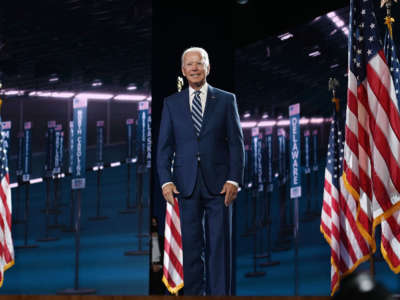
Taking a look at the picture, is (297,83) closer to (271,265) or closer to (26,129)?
(271,265)

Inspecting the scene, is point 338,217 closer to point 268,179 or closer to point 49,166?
point 268,179

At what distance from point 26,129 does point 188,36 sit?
197 centimetres

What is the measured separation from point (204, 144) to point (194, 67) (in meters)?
0.53

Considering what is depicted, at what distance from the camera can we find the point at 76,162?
5160 mm

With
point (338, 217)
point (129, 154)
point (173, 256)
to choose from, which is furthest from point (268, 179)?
point (173, 256)

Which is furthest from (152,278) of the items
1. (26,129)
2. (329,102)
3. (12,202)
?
(329,102)

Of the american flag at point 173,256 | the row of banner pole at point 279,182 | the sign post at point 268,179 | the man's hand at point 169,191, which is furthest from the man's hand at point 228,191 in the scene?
the sign post at point 268,179

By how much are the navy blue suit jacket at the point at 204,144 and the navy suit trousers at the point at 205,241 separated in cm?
7

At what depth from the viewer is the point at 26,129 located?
5227 millimetres

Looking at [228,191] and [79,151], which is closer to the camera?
[228,191]

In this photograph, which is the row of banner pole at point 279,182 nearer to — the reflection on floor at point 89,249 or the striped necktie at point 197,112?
the reflection on floor at point 89,249

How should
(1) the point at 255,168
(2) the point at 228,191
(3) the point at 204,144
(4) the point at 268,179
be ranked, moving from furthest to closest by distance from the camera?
(1) the point at 255,168, (4) the point at 268,179, (3) the point at 204,144, (2) the point at 228,191

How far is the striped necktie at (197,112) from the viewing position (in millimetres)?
3383

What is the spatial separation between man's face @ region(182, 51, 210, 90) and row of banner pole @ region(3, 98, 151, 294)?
189 cm
